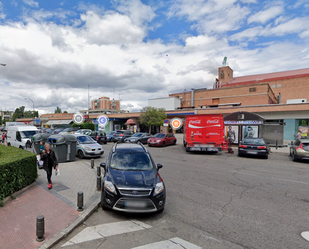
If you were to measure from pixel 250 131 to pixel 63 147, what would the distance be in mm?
18811

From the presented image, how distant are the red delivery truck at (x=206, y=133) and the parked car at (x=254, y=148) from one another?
155 centimetres

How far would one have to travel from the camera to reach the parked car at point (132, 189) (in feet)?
13.7

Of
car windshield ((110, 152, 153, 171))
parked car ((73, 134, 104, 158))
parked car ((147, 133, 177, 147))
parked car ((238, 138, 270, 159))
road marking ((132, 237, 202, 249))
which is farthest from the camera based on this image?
parked car ((147, 133, 177, 147))

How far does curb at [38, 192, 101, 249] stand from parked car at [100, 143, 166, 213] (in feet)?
1.16

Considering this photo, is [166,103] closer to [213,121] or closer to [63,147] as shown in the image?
[213,121]

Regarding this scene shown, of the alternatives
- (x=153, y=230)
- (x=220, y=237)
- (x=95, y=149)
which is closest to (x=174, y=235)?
(x=153, y=230)

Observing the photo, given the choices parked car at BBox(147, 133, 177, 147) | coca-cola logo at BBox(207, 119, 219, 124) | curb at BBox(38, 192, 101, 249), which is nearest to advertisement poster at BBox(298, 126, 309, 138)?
coca-cola logo at BBox(207, 119, 219, 124)

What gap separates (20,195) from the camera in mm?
5543

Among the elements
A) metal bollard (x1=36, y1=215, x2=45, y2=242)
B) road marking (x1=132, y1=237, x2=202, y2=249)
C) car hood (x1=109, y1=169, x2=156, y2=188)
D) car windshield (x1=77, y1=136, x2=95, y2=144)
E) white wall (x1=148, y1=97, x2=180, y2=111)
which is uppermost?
white wall (x1=148, y1=97, x2=180, y2=111)

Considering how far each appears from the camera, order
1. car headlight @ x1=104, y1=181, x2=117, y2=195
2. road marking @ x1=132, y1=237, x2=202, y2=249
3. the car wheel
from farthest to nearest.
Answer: the car wheel < car headlight @ x1=104, y1=181, x2=117, y2=195 < road marking @ x1=132, y1=237, x2=202, y2=249

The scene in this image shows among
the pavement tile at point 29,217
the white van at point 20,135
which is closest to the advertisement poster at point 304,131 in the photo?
the pavement tile at point 29,217

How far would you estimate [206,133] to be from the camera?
14656 millimetres

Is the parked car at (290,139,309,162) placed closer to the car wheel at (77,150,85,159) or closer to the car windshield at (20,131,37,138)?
the car wheel at (77,150,85,159)

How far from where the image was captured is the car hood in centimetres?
441
